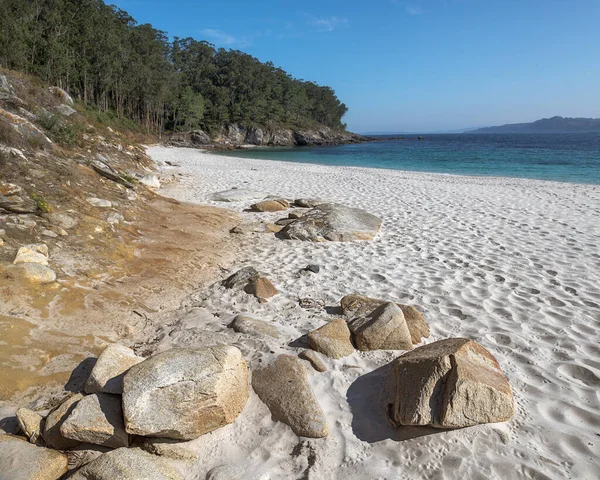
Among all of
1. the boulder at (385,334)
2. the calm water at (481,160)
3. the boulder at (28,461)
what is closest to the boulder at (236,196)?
the boulder at (385,334)

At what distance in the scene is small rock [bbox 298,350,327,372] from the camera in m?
3.49

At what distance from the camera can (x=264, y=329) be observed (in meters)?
4.11

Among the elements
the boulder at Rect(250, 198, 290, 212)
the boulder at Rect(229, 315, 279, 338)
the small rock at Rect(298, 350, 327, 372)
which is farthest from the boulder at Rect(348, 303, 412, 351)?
the boulder at Rect(250, 198, 290, 212)

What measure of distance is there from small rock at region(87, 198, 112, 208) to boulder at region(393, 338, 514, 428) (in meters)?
6.41

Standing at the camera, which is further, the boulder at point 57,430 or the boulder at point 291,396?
the boulder at point 291,396

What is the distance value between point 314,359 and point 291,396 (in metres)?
0.56

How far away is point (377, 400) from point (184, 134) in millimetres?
62907

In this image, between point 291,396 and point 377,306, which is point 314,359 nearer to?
point 291,396

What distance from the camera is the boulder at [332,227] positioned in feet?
25.5

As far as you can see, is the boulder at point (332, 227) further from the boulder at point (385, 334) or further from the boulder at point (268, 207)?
the boulder at point (385, 334)

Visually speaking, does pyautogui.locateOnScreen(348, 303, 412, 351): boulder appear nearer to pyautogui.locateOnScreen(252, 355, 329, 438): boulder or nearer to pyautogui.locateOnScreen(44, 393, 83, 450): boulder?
pyautogui.locateOnScreen(252, 355, 329, 438): boulder

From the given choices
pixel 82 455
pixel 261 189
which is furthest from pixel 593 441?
pixel 261 189

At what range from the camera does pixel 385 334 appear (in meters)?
3.78

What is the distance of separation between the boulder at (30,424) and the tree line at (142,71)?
36.4 m
